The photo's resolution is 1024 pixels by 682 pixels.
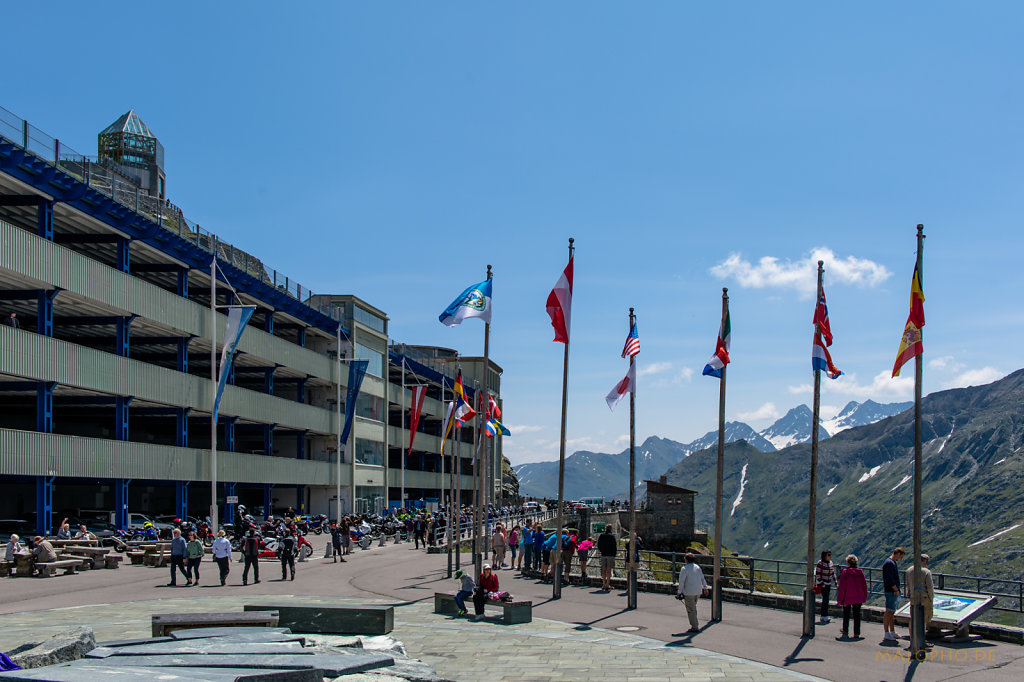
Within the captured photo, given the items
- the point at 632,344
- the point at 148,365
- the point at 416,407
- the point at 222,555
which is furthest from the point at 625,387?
the point at 416,407

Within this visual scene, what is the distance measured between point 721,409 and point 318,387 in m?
53.1

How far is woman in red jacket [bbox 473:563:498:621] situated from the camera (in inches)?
813

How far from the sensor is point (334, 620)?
1695 cm

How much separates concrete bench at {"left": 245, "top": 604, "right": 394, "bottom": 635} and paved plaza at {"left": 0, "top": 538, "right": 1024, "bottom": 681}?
690mm

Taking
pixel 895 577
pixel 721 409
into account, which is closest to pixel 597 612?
pixel 721 409

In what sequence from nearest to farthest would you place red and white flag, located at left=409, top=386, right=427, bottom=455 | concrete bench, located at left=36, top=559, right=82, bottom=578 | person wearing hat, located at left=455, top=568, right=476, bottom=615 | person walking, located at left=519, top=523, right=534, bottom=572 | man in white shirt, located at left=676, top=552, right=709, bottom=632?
man in white shirt, located at left=676, top=552, right=709, bottom=632, person wearing hat, located at left=455, top=568, right=476, bottom=615, concrete bench, located at left=36, top=559, right=82, bottom=578, person walking, located at left=519, top=523, right=534, bottom=572, red and white flag, located at left=409, top=386, right=427, bottom=455

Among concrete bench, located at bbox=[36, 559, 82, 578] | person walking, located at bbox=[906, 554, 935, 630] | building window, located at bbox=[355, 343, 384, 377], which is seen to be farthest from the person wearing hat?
building window, located at bbox=[355, 343, 384, 377]

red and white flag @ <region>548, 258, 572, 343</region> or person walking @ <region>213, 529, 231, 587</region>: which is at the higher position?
red and white flag @ <region>548, 258, 572, 343</region>

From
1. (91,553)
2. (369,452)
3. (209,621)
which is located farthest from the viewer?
(369,452)

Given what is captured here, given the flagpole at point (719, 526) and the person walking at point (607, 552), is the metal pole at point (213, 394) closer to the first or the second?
the person walking at point (607, 552)

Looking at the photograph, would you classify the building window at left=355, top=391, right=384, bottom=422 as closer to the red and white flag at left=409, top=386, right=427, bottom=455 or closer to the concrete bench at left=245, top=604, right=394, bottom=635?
the red and white flag at left=409, top=386, right=427, bottom=455

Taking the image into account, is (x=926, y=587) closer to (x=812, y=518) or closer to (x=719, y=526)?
(x=812, y=518)

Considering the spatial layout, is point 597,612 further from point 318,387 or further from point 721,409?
point 318,387

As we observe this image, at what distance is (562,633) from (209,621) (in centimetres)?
668
